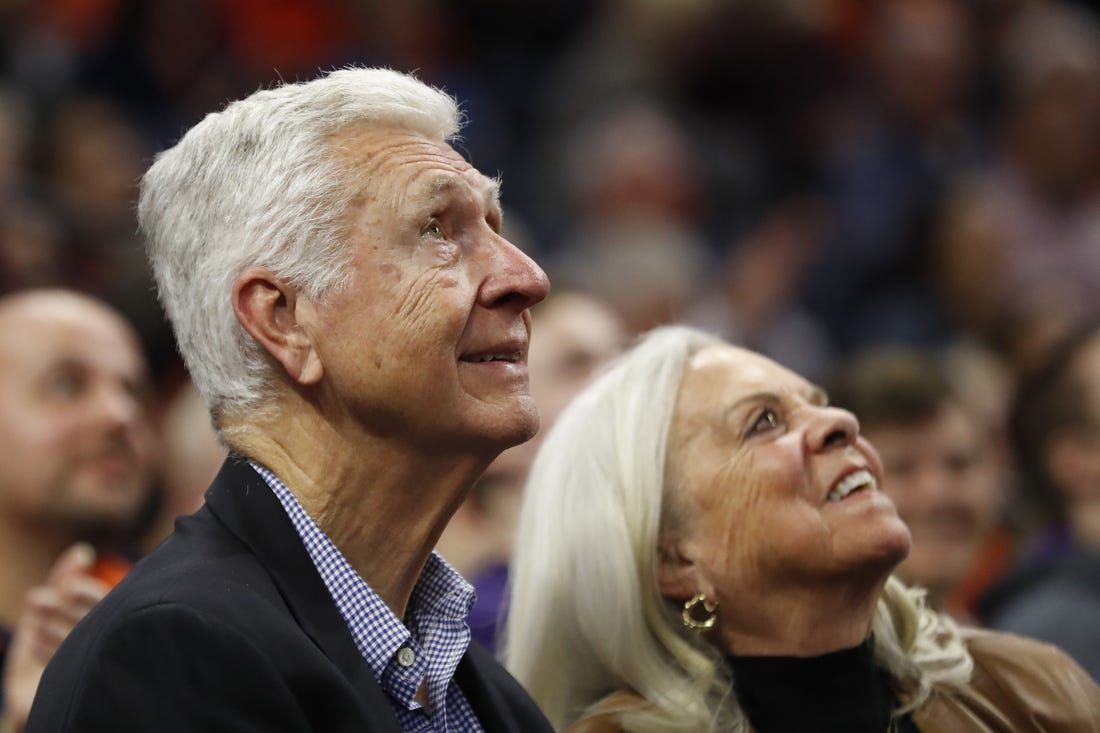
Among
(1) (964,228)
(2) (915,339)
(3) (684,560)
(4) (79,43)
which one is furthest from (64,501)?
(1) (964,228)

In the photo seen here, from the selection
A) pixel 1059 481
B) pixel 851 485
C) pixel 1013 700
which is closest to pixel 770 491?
pixel 851 485

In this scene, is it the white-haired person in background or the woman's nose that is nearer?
the white-haired person in background

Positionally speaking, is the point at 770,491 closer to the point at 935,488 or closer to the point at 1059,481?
the point at 935,488

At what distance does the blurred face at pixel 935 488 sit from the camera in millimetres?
4145

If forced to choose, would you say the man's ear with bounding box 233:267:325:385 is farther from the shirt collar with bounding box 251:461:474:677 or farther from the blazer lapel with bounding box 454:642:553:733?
the blazer lapel with bounding box 454:642:553:733

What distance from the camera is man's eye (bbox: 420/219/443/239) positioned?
7.77ft

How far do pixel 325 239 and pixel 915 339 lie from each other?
504 centimetres

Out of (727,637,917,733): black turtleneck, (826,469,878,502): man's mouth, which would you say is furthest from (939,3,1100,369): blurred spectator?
(727,637,917,733): black turtleneck

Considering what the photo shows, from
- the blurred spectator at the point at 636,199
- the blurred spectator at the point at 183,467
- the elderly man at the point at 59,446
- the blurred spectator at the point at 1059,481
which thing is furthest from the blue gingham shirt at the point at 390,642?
the blurred spectator at the point at 636,199

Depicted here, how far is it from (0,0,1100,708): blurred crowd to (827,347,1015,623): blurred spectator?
1.11m

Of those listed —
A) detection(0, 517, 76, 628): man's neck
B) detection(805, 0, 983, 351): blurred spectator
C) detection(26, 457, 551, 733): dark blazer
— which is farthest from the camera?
detection(805, 0, 983, 351): blurred spectator

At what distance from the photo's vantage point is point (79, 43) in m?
6.91

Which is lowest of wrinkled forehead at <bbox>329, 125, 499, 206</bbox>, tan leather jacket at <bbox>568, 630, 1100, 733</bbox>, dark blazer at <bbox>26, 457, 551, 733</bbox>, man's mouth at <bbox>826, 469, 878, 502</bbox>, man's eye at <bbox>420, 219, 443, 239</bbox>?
tan leather jacket at <bbox>568, 630, 1100, 733</bbox>

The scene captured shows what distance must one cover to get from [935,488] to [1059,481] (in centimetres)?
47
